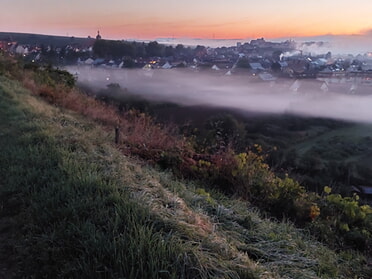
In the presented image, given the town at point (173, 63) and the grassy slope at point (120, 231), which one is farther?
the town at point (173, 63)

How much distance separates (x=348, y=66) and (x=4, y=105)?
77.6 m

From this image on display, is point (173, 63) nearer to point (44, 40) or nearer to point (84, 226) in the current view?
point (44, 40)

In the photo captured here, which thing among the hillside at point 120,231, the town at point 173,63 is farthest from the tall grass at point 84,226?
the town at point 173,63

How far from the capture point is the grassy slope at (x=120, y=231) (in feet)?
7.68

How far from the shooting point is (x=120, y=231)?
2.61 meters

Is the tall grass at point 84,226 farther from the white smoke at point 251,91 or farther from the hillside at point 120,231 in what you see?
the white smoke at point 251,91

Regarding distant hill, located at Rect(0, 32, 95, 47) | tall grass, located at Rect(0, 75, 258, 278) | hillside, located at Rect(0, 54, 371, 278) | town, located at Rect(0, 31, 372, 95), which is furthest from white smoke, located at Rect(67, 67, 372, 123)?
tall grass, located at Rect(0, 75, 258, 278)

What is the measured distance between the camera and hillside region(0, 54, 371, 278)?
2344mm

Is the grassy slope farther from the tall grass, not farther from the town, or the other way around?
the town

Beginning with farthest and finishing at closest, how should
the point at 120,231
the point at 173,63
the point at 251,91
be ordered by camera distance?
1. the point at 173,63
2. the point at 251,91
3. the point at 120,231

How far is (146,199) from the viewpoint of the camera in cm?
319

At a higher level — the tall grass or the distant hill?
the distant hill

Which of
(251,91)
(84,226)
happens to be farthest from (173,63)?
(84,226)

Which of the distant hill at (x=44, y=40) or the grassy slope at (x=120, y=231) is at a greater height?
the distant hill at (x=44, y=40)
